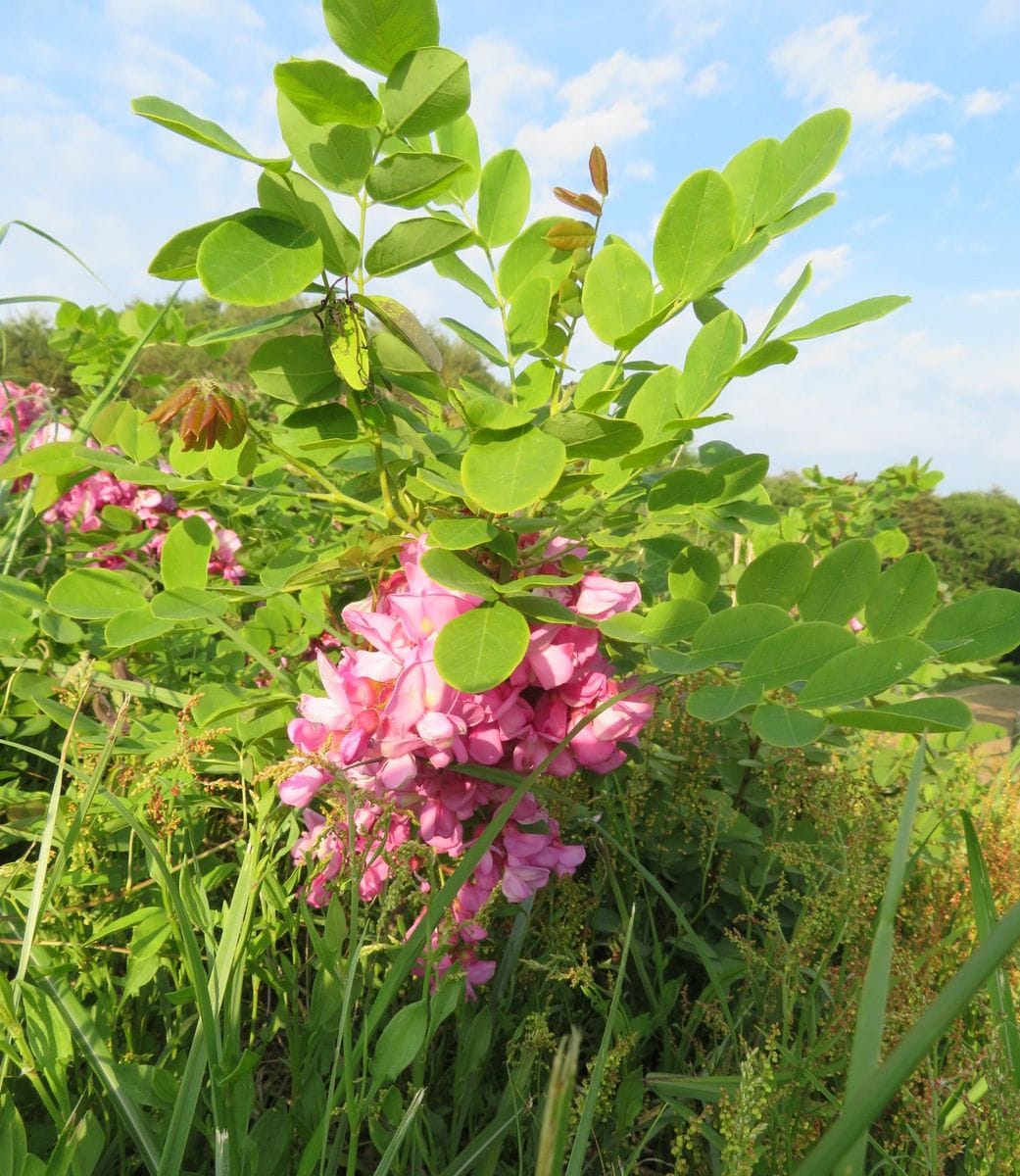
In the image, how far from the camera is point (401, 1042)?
0.82 metres

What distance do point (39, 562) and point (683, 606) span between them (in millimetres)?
1609

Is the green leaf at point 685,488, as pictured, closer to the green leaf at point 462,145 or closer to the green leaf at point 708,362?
the green leaf at point 708,362

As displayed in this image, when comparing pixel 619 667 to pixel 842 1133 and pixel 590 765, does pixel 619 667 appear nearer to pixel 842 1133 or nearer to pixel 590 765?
pixel 590 765

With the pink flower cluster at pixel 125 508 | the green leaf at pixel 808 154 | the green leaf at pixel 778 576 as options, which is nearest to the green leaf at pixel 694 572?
the green leaf at pixel 778 576

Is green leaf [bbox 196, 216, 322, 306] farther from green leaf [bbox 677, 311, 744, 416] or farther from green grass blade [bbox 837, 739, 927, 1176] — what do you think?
green grass blade [bbox 837, 739, 927, 1176]

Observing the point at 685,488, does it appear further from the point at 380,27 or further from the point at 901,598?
the point at 380,27

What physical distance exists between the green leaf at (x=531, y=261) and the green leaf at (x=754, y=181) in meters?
0.23

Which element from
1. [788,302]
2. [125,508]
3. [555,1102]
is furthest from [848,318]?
[125,508]

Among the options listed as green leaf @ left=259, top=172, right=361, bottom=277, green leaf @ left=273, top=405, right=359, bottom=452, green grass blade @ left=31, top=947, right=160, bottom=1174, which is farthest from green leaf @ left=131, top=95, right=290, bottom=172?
green grass blade @ left=31, top=947, right=160, bottom=1174

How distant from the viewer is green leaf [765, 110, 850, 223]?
2.94ft

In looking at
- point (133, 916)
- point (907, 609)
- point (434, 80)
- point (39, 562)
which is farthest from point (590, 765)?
point (39, 562)

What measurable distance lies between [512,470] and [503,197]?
1.83 feet

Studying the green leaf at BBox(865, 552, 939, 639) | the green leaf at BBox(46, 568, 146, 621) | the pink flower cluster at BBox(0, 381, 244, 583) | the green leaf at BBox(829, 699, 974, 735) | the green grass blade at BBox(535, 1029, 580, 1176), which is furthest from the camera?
the pink flower cluster at BBox(0, 381, 244, 583)

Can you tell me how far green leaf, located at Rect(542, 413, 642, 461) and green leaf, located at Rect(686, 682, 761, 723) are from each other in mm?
263
